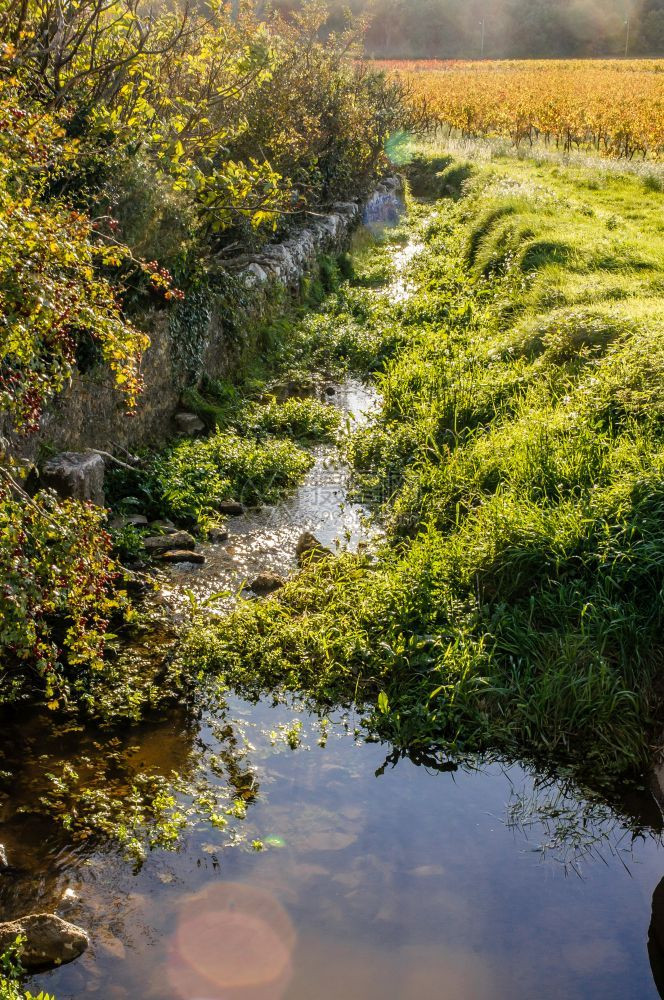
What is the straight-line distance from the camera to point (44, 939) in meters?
3.69

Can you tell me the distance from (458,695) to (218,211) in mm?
6197

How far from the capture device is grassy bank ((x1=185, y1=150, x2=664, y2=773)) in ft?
17.7

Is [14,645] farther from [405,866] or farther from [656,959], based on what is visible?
[656,959]

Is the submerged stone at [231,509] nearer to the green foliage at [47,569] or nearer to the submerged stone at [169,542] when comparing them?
the submerged stone at [169,542]

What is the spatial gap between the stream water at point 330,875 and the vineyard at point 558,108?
22.5 meters

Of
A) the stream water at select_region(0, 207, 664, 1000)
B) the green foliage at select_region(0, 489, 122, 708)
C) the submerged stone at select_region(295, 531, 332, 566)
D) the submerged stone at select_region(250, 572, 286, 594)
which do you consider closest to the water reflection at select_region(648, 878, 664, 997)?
the stream water at select_region(0, 207, 664, 1000)

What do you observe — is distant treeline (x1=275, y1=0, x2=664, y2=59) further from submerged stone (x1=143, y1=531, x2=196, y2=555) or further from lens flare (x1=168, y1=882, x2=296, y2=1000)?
lens flare (x1=168, y1=882, x2=296, y2=1000)

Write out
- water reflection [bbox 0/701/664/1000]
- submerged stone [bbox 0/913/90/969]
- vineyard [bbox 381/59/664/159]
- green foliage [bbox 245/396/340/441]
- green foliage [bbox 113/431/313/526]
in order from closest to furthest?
submerged stone [bbox 0/913/90/969]
water reflection [bbox 0/701/664/1000]
green foliage [bbox 113/431/313/526]
green foliage [bbox 245/396/340/441]
vineyard [bbox 381/59/664/159]

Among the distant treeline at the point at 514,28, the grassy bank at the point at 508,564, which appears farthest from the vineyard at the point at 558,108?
the distant treeline at the point at 514,28

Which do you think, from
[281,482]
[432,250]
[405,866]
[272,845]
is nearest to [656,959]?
[405,866]

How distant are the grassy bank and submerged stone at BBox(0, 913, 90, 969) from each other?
6.94 ft

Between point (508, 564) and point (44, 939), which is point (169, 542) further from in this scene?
point (44, 939)

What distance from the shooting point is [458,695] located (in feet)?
17.9

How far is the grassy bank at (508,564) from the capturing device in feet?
17.7
